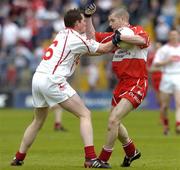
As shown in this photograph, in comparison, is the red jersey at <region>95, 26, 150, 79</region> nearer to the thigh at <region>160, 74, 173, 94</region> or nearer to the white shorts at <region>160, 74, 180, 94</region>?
the white shorts at <region>160, 74, 180, 94</region>

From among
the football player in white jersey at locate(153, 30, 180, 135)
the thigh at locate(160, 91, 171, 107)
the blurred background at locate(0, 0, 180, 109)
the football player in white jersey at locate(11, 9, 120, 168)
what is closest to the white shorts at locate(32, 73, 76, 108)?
the football player in white jersey at locate(11, 9, 120, 168)

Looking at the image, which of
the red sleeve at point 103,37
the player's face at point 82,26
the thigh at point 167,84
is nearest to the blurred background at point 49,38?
the thigh at point 167,84

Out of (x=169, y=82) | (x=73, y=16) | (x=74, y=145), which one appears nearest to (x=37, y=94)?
(x=73, y=16)

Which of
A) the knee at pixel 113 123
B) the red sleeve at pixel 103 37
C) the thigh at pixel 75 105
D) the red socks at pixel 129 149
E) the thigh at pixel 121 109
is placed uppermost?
the red sleeve at pixel 103 37

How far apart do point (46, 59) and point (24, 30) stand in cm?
2237

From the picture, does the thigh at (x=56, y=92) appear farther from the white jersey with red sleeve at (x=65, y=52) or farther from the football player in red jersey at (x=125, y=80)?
the football player in red jersey at (x=125, y=80)

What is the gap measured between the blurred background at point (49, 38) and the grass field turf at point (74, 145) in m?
4.34

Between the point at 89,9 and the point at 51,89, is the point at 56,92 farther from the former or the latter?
the point at 89,9

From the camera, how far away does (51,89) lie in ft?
42.1

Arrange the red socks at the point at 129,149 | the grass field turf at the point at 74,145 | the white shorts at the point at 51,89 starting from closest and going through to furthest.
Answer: the white shorts at the point at 51,89, the red socks at the point at 129,149, the grass field turf at the point at 74,145

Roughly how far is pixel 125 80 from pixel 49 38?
→ 69.8 feet

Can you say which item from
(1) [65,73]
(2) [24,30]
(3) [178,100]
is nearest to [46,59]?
(1) [65,73]

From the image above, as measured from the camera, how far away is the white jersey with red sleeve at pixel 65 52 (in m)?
12.9

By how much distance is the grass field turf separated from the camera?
44.8ft
